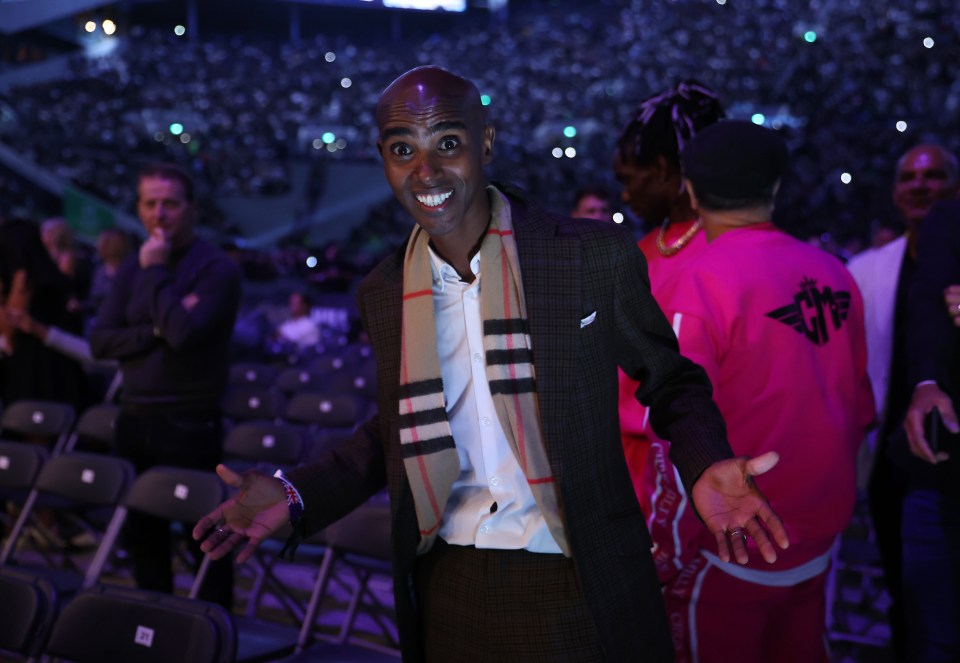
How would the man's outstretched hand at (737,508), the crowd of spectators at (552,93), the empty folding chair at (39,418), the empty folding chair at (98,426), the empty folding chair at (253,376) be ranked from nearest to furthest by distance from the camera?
Answer: 1. the man's outstretched hand at (737,508)
2. the empty folding chair at (98,426)
3. the empty folding chair at (39,418)
4. the empty folding chair at (253,376)
5. the crowd of spectators at (552,93)

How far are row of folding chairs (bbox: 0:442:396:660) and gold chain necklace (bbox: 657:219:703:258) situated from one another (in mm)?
1194

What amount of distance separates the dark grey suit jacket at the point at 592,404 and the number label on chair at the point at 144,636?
29.0 inches

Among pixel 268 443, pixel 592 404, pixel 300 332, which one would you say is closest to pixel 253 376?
pixel 300 332

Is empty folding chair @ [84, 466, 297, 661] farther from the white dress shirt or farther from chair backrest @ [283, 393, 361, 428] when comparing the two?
chair backrest @ [283, 393, 361, 428]

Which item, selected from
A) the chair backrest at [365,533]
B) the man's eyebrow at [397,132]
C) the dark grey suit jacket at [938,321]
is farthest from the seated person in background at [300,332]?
the man's eyebrow at [397,132]

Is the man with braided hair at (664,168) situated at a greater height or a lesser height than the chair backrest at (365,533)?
greater

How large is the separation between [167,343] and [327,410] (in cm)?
193

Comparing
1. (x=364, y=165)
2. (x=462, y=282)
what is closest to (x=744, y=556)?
(x=462, y=282)

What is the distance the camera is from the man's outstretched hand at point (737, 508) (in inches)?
48.1

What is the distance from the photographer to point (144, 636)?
2.02 meters

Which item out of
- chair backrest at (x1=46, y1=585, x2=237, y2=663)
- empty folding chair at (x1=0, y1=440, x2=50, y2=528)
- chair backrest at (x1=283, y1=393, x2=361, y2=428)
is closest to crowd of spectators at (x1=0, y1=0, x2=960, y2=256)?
chair backrest at (x1=283, y1=393, x2=361, y2=428)

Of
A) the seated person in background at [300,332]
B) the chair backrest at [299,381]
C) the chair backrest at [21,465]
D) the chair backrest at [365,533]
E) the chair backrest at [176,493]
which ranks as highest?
the seated person in background at [300,332]

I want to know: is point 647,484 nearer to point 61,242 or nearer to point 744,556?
point 744,556

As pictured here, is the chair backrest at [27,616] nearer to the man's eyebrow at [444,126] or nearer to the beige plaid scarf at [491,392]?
the beige plaid scarf at [491,392]
